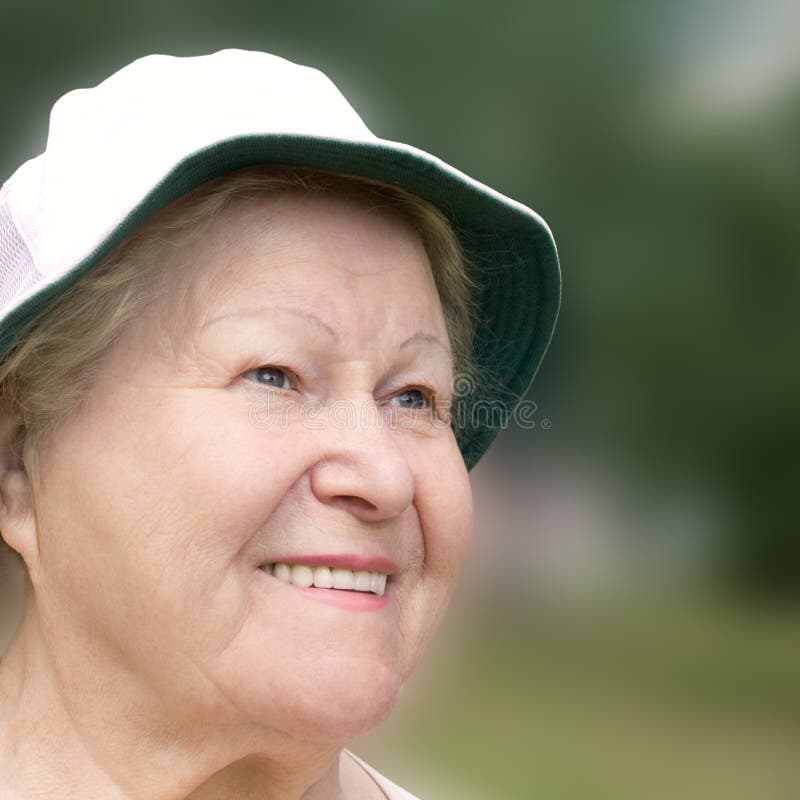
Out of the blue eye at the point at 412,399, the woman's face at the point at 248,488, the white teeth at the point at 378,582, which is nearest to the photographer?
the woman's face at the point at 248,488

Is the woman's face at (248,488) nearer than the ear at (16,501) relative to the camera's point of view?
Yes

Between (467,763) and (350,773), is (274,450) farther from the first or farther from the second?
(467,763)

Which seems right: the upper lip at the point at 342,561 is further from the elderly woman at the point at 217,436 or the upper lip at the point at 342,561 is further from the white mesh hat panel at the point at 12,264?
the white mesh hat panel at the point at 12,264

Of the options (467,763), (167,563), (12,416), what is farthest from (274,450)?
(467,763)

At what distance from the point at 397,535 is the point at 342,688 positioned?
0.70 ft

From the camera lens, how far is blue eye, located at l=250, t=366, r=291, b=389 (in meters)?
1.39

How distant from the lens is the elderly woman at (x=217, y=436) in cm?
133

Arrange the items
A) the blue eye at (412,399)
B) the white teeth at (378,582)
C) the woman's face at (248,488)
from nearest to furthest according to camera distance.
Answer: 1. the woman's face at (248,488)
2. the white teeth at (378,582)
3. the blue eye at (412,399)

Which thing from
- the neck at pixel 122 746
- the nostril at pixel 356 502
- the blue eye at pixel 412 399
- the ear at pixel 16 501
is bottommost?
the neck at pixel 122 746

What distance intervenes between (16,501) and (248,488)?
402 mm

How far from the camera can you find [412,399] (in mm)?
1564

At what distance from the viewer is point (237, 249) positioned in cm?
140

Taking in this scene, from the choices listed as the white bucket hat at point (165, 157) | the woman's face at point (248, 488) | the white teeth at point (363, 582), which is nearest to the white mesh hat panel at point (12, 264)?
the white bucket hat at point (165, 157)

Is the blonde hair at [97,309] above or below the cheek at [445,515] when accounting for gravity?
above
